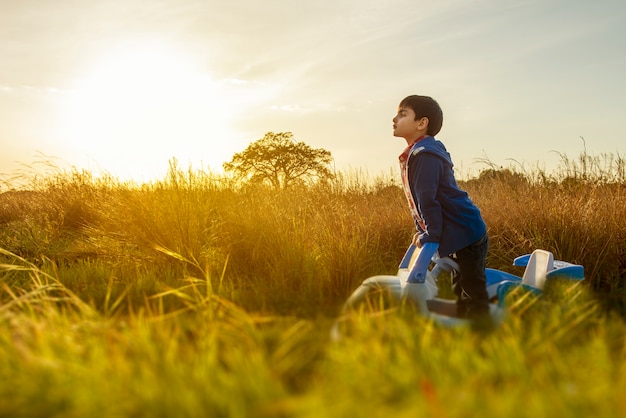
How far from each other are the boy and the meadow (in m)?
0.47

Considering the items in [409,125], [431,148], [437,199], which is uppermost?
[409,125]

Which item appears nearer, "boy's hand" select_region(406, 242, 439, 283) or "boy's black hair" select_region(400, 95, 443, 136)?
"boy's hand" select_region(406, 242, 439, 283)

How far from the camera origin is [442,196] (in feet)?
10.9

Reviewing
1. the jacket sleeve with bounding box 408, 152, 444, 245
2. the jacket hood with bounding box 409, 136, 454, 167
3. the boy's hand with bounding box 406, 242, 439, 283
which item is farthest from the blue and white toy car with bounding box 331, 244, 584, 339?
the jacket hood with bounding box 409, 136, 454, 167

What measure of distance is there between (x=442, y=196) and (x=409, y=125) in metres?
0.54

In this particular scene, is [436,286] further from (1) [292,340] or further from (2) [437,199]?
(1) [292,340]

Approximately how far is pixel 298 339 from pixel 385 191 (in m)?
6.82

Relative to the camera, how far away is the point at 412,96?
3.54 metres

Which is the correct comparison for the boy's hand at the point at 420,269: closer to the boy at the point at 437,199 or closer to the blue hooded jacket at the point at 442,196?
the boy at the point at 437,199

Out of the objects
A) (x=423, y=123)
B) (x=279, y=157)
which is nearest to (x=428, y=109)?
(x=423, y=123)

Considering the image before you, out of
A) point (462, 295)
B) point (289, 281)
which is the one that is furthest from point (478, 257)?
point (289, 281)

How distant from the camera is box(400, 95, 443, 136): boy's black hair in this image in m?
3.46

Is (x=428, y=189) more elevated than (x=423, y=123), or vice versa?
(x=423, y=123)

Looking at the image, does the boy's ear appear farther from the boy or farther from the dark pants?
the dark pants
